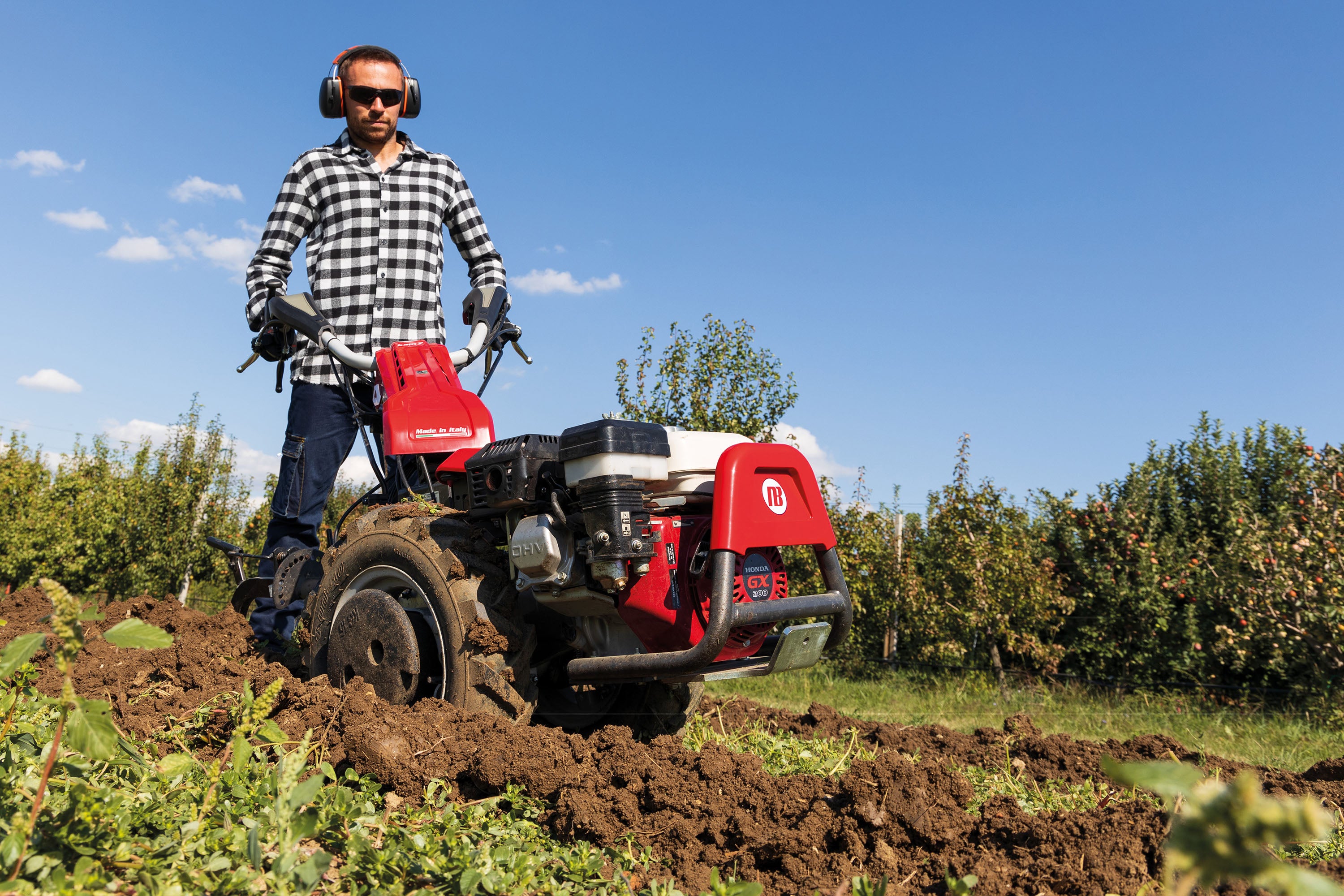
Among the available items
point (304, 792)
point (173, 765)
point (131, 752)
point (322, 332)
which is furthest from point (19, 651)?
point (322, 332)

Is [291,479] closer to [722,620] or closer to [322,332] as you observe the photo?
[322,332]

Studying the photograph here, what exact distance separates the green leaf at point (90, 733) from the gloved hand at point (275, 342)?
2.63 metres

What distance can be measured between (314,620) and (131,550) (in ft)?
28.8

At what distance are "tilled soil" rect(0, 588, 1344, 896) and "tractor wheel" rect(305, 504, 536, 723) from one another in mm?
117

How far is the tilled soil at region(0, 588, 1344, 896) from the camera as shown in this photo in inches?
83.0

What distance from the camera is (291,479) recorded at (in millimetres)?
4098

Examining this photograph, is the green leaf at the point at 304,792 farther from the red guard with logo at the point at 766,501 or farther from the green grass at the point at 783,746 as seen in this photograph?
the green grass at the point at 783,746

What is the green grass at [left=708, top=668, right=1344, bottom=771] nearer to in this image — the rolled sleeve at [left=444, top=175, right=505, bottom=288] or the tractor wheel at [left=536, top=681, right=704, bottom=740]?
the tractor wheel at [left=536, top=681, right=704, bottom=740]

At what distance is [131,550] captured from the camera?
1084 cm

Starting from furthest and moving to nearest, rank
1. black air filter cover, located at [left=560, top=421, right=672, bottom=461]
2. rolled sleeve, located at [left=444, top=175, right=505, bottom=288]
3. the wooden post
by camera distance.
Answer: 1. the wooden post
2. rolled sleeve, located at [left=444, top=175, right=505, bottom=288]
3. black air filter cover, located at [left=560, top=421, right=672, bottom=461]

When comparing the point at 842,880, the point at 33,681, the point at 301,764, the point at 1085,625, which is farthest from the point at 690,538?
the point at 1085,625

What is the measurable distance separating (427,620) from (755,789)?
1354 millimetres

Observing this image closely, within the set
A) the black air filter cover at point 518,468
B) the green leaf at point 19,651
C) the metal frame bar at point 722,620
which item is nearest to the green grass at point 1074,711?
the metal frame bar at point 722,620

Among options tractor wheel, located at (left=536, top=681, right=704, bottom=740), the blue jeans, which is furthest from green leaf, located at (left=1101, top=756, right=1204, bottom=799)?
the blue jeans
